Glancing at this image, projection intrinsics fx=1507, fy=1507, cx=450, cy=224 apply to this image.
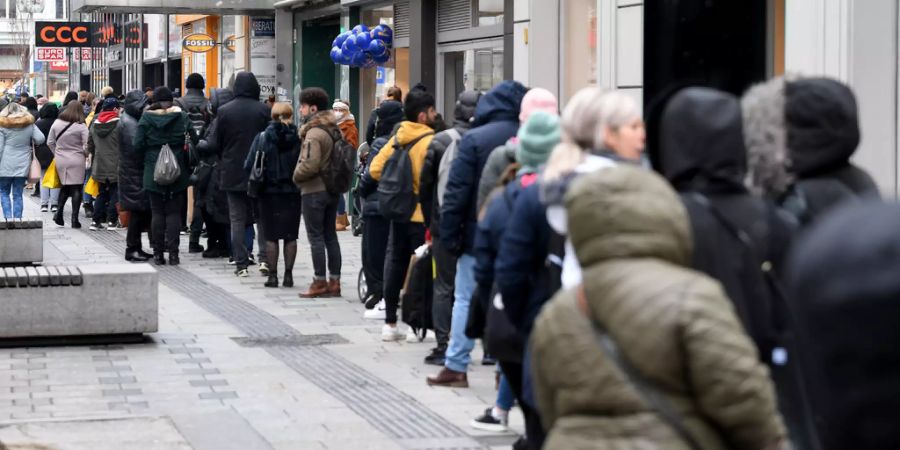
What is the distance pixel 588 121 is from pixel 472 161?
11.0ft

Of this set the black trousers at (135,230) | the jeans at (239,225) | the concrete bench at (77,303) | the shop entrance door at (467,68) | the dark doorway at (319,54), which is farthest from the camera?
the dark doorway at (319,54)

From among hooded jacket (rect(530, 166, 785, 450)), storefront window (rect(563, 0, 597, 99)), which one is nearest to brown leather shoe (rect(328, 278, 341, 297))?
storefront window (rect(563, 0, 597, 99))

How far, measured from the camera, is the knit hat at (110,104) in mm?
20000

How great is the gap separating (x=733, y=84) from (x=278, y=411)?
4.43 meters

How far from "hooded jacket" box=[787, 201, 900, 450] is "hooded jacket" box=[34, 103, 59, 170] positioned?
68.2ft

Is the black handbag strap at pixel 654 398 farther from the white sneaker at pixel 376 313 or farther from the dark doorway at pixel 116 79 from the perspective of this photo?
the dark doorway at pixel 116 79

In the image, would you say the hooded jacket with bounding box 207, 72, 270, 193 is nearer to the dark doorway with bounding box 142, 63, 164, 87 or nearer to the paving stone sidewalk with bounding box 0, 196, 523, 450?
the paving stone sidewalk with bounding box 0, 196, 523, 450

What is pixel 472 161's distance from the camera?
8.10 meters

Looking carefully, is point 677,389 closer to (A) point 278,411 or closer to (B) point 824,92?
(B) point 824,92

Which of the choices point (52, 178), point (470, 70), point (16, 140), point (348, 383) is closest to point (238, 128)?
point (470, 70)

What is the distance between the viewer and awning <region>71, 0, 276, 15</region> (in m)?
25.9

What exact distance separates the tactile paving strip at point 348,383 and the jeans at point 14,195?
6758 millimetres

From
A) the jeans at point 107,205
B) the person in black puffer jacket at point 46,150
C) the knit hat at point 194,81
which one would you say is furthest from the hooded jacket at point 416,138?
the person in black puffer jacket at point 46,150

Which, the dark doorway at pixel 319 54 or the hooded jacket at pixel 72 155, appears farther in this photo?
the dark doorway at pixel 319 54
